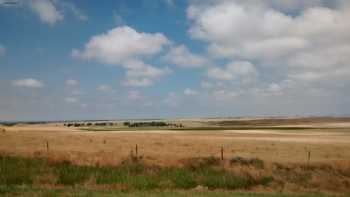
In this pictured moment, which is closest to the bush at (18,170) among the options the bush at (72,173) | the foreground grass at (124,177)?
the foreground grass at (124,177)

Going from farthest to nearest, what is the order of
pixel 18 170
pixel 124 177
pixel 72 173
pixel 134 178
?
pixel 72 173 → pixel 18 170 → pixel 124 177 → pixel 134 178

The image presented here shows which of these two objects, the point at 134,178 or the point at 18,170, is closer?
the point at 134,178

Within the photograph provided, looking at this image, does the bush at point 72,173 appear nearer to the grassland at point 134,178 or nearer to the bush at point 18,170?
the grassland at point 134,178

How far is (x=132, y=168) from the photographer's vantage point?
19094 millimetres

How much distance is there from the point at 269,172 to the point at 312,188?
9.99 feet

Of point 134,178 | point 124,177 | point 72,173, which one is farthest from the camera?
point 72,173

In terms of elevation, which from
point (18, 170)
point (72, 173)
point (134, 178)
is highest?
point (18, 170)

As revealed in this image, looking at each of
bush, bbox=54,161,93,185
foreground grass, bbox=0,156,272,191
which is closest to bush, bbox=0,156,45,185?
foreground grass, bbox=0,156,272,191

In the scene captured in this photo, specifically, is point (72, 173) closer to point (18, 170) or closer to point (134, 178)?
point (18, 170)

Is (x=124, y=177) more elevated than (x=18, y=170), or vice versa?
(x=18, y=170)

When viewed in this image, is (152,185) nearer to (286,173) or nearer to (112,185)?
(112,185)

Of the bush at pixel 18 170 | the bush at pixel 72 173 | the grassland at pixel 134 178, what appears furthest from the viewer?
the bush at pixel 72 173

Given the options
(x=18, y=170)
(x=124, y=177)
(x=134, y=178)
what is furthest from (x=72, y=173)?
(x=134, y=178)

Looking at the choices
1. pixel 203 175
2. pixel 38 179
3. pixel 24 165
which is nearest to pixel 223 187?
pixel 203 175
